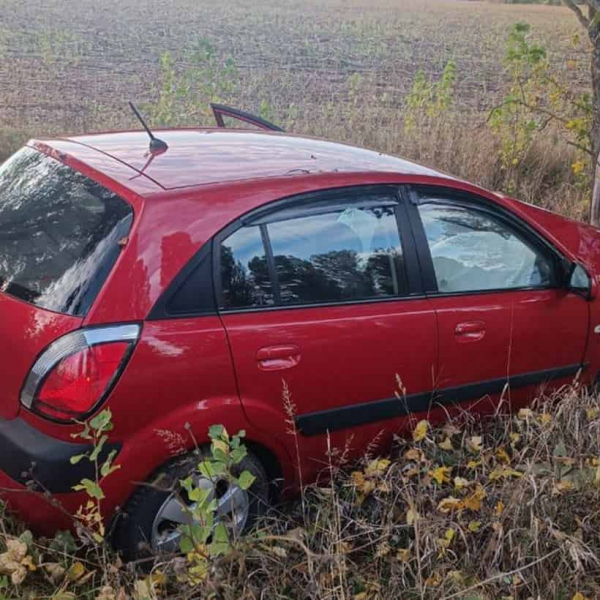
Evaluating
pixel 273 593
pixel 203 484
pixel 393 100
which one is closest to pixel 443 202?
pixel 203 484

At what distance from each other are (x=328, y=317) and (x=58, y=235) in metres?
1.13

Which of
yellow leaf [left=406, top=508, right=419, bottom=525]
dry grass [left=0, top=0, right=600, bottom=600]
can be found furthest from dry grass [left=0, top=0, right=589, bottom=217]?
yellow leaf [left=406, top=508, right=419, bottom=525]

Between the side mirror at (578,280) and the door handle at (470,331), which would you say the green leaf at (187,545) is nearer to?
the door handle at (470,331)

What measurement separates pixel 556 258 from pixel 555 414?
87cm

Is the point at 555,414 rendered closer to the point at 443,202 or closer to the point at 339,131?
the point at 443,202

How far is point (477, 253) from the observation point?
3715mm

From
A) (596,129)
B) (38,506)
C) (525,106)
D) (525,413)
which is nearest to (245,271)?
(38,506)

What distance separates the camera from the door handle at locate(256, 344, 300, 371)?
9.25 ft

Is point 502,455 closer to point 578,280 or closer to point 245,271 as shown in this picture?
point 578,280

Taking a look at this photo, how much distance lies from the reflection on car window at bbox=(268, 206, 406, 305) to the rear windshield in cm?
67

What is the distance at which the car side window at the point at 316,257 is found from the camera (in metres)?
2.87

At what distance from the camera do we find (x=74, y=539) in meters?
2.62

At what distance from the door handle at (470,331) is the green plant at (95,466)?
1.72m

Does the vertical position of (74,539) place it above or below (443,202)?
below
